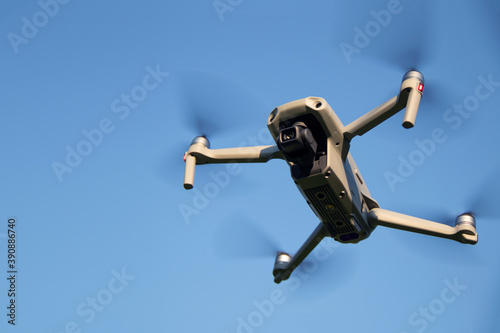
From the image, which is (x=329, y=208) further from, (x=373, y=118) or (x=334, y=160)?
(x=373, y=118)

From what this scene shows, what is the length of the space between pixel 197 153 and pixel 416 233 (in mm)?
4696

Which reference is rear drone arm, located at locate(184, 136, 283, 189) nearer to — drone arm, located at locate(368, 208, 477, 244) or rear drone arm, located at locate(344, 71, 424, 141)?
rear drone arm, located at locate(344, 71, 424, 141)

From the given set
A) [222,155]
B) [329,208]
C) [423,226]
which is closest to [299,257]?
[329,208]

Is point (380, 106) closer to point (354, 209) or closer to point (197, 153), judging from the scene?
point (354, 209)

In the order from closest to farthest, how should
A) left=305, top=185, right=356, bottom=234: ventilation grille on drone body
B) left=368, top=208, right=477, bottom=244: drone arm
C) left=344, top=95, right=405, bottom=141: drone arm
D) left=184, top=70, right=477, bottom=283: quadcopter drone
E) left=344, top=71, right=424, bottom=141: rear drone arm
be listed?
left=344, top=71, right=424, bottom=141: rear drone arm → left=184, top=70, right=477, bottom=283: quadcopter drone → left=344, top=95, right=405, bottom=141: drone arm → left=305, top=185, right=356, bottom=234: ventilation grille on drone body → left=368, top=208, right=477, bottom=244: drone arm

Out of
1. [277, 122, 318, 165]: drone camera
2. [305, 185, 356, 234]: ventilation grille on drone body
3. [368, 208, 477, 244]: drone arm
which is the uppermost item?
[277, 122, 318, 165]: drone camera

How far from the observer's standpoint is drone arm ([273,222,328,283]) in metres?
12.2

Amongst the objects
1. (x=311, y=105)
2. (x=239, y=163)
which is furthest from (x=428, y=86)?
(x=239, y=163)

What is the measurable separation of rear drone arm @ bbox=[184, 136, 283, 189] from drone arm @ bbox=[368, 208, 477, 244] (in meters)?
2.29

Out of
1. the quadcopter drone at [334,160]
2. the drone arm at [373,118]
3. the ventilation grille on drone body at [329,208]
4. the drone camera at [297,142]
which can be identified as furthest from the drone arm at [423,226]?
the drone camera at [297,142]

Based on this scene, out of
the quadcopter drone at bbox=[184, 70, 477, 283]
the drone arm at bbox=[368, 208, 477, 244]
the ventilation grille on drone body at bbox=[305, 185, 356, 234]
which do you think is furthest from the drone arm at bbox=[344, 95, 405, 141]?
the drone arm at bbox=[368, 208, 477, 244]

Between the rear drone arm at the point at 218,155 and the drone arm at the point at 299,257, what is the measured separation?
1868 millimetres

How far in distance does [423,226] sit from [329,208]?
7.09ft

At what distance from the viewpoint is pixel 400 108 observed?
33.7ft
